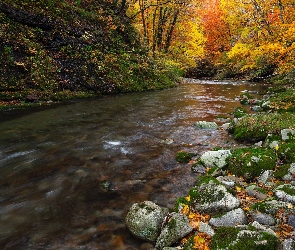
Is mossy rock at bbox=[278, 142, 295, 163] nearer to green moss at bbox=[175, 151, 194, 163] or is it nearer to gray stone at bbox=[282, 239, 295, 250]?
green moss at bbox=[175, 151, 194, 163]

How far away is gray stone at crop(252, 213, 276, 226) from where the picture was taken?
3.50 m

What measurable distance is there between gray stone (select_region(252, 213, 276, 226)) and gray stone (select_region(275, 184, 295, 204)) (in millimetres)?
527

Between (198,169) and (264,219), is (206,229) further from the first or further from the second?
(198,169)

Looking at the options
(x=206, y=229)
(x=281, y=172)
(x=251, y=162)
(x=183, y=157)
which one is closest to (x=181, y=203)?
(x=206, y=229)

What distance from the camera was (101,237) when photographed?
12.3 feet

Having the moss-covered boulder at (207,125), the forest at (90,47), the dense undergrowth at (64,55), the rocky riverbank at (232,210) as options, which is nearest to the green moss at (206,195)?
the rocky riverbank at (232,210)

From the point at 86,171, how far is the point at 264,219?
3.49 m

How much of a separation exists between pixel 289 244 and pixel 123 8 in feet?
71.7

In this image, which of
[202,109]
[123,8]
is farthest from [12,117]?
[123,8]

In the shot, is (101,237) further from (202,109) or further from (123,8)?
(123,8)

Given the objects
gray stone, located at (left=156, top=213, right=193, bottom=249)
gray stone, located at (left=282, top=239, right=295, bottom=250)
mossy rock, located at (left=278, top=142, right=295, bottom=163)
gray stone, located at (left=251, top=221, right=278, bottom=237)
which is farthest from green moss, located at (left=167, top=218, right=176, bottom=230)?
mossy rock, located at (left=278, top=142, right=295, bottom=163)

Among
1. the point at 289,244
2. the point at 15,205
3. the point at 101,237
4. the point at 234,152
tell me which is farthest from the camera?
the point at 234,152

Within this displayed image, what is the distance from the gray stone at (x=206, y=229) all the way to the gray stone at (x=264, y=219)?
2.08ft

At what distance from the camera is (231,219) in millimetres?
3598
